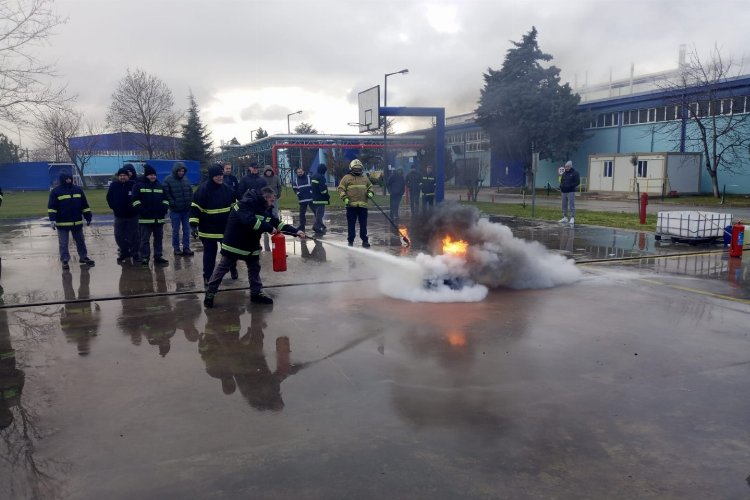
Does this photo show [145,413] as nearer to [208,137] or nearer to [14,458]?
[14,458]

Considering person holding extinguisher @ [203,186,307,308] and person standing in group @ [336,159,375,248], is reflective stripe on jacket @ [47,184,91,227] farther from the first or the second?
person standing in group @ [336,159,375,248]

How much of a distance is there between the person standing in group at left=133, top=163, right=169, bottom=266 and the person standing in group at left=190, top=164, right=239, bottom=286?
2171mm

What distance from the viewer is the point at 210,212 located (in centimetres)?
814

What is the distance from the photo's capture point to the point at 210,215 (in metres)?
8.14

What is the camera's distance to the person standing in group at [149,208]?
9867mm

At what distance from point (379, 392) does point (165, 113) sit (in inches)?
1456

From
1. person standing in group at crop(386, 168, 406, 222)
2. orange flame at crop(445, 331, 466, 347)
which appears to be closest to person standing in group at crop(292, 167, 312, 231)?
person standing in group at crop(386, 168, 406, 222)

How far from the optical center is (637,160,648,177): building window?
32562 mm

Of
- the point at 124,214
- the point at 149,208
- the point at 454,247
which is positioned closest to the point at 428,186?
the point at 149,208

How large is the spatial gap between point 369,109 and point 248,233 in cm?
1467

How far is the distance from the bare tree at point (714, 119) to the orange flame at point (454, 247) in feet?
90.8

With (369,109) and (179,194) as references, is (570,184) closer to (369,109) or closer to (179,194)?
(369,109)

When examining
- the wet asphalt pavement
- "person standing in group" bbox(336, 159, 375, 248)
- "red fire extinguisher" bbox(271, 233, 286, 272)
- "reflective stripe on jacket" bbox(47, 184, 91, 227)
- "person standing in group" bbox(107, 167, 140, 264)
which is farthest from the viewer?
"person standing in group" bbox(336, 159, 375, 248)

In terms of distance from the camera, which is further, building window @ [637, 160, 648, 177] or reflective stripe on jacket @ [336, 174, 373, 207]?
building window @ [637, 160, 648, 177]
